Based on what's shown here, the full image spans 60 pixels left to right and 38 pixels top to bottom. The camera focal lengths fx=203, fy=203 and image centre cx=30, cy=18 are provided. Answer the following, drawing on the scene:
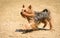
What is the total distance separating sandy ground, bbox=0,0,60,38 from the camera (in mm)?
1619

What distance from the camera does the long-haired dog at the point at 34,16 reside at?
1632 millimetres

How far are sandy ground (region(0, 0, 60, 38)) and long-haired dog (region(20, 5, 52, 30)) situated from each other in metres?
0.06

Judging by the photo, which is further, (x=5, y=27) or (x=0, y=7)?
(x=0, y=7)

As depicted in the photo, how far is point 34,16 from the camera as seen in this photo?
1651 millimetres

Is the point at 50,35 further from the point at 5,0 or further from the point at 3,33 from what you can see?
the point at 5,0

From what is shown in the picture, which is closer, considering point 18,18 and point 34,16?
point 34,16

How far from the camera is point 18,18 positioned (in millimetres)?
1816

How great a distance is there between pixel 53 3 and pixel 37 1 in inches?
6.7

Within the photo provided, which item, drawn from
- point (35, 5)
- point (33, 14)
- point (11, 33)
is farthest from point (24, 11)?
point (35, 5)

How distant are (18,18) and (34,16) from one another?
22 centimetres

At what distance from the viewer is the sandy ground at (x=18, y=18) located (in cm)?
162

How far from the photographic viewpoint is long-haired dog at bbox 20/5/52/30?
1632 millimetres

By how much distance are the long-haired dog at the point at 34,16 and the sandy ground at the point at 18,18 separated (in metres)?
0.06

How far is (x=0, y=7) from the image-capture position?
2027mm
